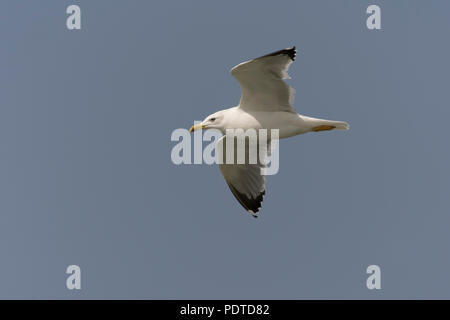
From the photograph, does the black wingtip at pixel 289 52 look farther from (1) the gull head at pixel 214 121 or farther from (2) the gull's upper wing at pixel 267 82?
(1) the gull head at pixel 214 121

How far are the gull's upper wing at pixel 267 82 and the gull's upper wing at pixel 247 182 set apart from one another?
0.95m

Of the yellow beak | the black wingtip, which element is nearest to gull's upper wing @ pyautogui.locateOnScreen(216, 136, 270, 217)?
the yellow beak

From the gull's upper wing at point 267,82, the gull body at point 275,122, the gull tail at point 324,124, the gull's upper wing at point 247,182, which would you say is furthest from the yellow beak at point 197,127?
the gull tail at point 324,124

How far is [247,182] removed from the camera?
10.6m

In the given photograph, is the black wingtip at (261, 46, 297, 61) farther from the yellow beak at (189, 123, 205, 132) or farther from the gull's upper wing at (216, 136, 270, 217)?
the gull's upper wing at (216, 136, 270, 217)

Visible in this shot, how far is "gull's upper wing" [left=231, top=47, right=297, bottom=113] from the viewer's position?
9.20 metres

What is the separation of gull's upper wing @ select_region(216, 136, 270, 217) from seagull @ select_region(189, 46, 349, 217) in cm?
46

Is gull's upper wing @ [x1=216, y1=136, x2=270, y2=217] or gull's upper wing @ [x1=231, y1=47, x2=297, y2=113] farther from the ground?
gull's upper wing @ [x1=231, y1=47, x2=297, y2=113]

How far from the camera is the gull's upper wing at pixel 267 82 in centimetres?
920

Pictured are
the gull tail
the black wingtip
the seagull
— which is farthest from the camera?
the gull tail

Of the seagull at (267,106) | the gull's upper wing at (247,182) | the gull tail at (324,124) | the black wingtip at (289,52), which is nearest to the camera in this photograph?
the black wingtip at (289,52)

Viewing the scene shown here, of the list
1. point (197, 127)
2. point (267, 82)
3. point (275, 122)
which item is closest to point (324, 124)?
point (275, 122)

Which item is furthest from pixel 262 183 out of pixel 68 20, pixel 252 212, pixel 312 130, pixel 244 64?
pixel 68 20

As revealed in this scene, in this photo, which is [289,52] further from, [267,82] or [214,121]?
[214,121]
